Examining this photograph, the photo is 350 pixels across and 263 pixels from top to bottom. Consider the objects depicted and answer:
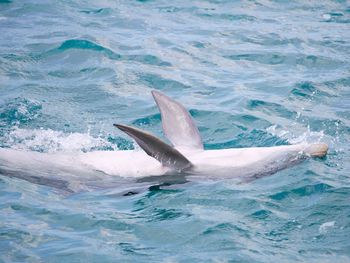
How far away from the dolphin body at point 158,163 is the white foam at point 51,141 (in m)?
0.66

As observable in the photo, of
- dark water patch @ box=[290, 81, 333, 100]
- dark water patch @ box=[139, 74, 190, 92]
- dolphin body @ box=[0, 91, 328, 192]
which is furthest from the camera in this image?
dark water patch @ box=[139, 74, 190, 92]

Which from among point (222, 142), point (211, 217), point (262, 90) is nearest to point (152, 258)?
point (211, 217)

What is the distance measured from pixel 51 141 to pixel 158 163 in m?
1.97

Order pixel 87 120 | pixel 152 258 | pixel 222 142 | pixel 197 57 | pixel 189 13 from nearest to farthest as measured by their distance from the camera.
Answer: pixel 152 258, pixel 222 142, pixel 87 120, pixel 197 57, pixel 189 13

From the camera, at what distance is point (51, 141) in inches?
392

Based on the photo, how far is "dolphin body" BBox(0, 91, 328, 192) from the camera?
8.56 metres

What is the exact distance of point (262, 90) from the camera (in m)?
12.3

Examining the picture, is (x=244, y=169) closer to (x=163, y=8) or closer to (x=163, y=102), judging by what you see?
(x=163, y=102)

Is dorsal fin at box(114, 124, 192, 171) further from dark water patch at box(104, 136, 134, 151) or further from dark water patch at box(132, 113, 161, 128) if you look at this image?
dark water patch at box(132, 113, 161, 128)

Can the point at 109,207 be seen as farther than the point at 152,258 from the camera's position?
Yes

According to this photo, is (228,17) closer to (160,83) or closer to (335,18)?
(335,18)

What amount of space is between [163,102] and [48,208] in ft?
7.67

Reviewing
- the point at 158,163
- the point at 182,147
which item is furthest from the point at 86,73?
the point at 158,163

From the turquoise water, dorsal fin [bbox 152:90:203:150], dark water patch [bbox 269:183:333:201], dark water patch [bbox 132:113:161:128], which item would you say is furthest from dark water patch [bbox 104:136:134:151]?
dark water patch [bbox 269:183:333:201]
